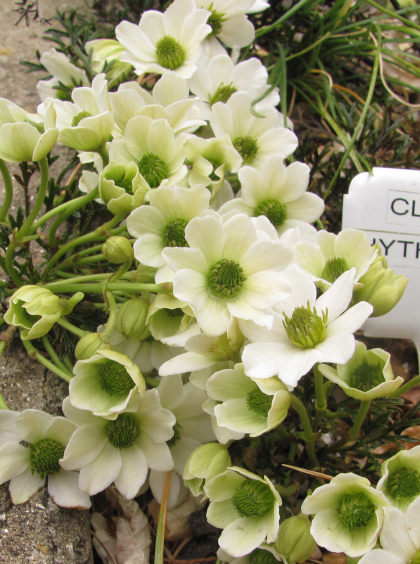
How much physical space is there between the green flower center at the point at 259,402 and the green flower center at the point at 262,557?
22 cm

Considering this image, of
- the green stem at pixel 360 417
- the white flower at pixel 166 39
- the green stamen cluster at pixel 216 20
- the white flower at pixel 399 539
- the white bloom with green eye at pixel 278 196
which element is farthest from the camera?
the green stamen cluster at pixel 216 20

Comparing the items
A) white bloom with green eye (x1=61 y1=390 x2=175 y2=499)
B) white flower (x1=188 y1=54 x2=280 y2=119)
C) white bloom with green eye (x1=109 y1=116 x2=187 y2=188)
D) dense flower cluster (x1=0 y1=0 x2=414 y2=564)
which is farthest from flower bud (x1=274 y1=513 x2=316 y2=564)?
white flower (x1=188 y1=54 x2=280 y2=119)

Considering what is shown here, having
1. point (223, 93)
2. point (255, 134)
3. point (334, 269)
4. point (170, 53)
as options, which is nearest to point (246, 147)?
point (255, 134)

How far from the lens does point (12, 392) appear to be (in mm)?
965

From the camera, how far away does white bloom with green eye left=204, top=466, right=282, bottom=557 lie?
0.69 m

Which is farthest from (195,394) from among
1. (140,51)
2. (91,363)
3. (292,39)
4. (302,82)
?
(292,39)

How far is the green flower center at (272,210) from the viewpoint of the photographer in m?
1.01

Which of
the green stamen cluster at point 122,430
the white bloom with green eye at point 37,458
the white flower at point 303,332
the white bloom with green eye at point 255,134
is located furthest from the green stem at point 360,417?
the white bloom with green eye at point 255,134

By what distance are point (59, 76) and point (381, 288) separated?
924mm

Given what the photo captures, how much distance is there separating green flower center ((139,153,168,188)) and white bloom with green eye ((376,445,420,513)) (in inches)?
23.0

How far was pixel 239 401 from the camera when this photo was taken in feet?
2.37

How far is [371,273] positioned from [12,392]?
693mm

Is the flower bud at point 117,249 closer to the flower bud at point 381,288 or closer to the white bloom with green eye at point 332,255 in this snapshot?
the white bloom with green eye at point 332,255

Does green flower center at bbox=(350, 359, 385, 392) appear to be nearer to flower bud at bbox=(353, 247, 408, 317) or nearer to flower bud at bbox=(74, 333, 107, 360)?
flower bud at bbox=(353, 247, 408, 317)
